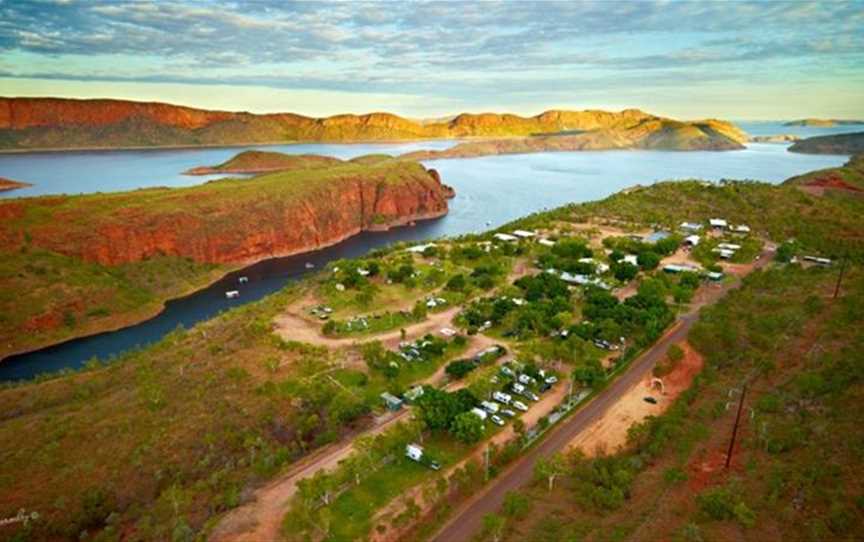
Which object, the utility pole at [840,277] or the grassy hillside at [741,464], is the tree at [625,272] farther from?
the utility pole at [840,277]

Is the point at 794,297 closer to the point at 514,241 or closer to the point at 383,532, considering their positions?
the point at 514,241

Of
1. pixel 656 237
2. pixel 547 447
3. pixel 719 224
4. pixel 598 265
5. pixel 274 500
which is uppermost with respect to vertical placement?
pixel 719 224

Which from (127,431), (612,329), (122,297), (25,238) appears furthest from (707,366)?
(25,238)

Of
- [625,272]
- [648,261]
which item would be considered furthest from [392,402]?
[648,261]

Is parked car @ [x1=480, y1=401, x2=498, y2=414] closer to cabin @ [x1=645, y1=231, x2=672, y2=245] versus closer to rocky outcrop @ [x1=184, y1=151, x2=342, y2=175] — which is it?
cabin @ [x1=645, y1=231, x2=672, y2=245]

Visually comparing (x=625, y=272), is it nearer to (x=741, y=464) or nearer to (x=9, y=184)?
(x=741, y=464)
